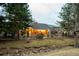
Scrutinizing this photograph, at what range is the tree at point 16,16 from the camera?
414cm

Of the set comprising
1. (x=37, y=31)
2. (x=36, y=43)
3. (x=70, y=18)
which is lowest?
(x=36, y=43)

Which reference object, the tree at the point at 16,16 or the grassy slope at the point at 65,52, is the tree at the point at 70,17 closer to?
the grassy slope at the point at 65,52

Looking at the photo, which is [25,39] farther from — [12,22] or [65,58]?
[65,58]

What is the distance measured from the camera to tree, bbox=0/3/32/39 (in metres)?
4.14

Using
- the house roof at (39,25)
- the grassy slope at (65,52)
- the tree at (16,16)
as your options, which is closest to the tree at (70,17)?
the grassy slope at (65,52)

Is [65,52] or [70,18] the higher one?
[70,18]

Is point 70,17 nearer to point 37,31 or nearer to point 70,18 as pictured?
point 70,18

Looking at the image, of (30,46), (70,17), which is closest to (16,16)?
(30,46)

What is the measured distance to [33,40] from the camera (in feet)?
13.6

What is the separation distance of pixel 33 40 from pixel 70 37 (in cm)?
50

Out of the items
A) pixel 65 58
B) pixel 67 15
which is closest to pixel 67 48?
pixel 65 58

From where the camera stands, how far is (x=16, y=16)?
416 centimetres

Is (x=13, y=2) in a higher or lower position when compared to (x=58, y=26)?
higher

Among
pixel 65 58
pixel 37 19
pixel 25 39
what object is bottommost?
pixel 65 58
